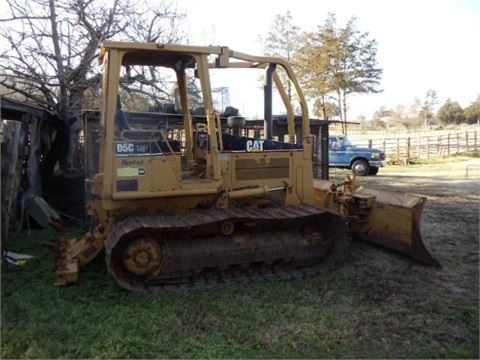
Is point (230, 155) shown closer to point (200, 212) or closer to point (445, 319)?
point (200, 212)

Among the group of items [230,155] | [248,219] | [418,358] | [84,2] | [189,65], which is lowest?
[418,358]

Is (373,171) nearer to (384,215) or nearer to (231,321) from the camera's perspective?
(384,215)

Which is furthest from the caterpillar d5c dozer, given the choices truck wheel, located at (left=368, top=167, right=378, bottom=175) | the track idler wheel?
truck wheel, located at (left=368, top=167, right=378, bottom=175)

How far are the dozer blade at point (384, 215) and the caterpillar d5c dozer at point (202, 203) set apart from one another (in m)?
0.72

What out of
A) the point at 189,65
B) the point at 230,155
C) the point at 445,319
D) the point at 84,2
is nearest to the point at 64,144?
the point at 84,2

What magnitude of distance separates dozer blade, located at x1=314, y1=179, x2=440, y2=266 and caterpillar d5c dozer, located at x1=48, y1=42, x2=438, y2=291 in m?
0.72

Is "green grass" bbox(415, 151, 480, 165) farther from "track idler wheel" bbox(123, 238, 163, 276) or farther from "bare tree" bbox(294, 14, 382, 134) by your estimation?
"track idler wheel" bbox(123, 238, 163, 276)

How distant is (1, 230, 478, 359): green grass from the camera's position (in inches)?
149

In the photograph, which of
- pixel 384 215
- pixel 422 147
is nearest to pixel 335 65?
pixel 422 147

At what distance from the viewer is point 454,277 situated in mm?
5535

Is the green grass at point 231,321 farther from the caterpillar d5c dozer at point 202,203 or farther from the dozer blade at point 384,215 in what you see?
→ the dozer blade at point 384,215

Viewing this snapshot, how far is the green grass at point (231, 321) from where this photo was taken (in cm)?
377

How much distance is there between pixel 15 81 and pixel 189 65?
5.01m

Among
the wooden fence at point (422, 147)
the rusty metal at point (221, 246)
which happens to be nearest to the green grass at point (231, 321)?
the rusty metal at point (221, 246)
